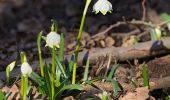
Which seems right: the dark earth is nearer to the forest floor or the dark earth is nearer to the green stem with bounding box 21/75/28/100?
the forest floor

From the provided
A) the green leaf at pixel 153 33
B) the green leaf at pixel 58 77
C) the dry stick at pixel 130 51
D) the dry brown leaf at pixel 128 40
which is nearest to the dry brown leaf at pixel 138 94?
the green leaf at pixel 58 77

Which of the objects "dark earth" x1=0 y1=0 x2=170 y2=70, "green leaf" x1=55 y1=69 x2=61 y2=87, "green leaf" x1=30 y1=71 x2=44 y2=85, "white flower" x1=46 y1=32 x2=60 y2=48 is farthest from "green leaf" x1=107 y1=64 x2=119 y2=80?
"dark earth" x1=0 y1=0 x2=170 y2=70

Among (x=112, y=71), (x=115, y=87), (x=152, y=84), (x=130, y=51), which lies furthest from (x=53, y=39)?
(x=130, y=51)

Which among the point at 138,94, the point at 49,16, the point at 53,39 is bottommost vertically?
the point at 138,94

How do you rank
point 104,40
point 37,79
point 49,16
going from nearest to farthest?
point 37,79, point 104,40, point 49,16

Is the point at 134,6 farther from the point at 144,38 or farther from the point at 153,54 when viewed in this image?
the point at 153,54

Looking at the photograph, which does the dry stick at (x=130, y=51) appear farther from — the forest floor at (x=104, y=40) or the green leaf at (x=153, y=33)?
the green leaf at (x=153, y=33)

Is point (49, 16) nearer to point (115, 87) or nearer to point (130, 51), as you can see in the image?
point (130, 51)

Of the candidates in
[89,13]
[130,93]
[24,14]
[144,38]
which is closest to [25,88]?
[130,93]

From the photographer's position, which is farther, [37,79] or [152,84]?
[152,84]

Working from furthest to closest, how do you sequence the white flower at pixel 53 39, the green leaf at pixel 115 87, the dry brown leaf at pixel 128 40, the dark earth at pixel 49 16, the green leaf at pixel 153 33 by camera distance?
the dark earth at pixel 49 16, the dry brown leaf at pixel 128 40, the green leaf at pixel 153 33, the green leaf at pixel 115 87, the white flower at pixel 53 39
